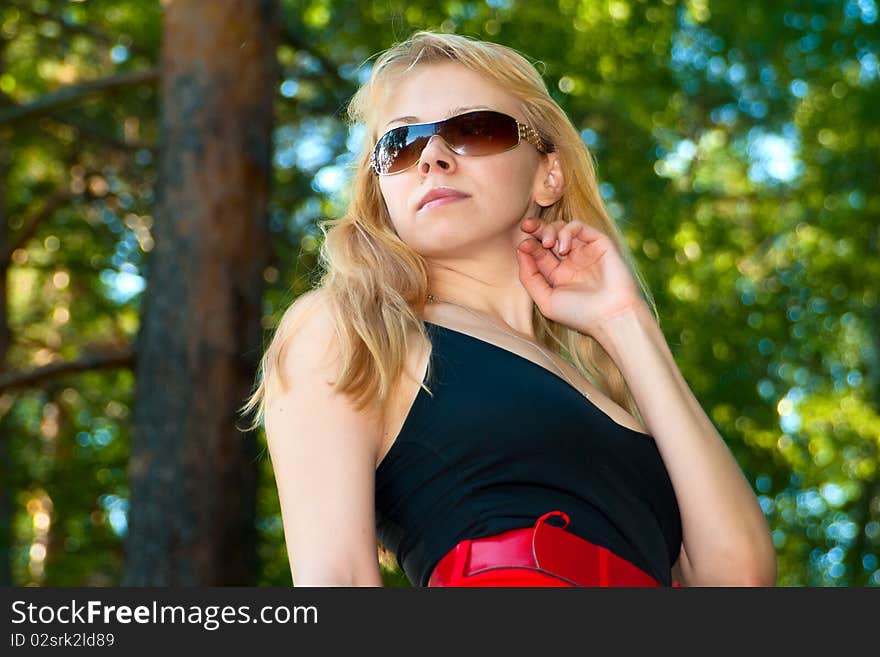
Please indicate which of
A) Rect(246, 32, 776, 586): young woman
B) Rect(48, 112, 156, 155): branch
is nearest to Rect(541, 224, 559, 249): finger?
Rect(246, 32, 776, 586): young woman

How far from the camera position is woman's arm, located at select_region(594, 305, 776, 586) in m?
2.40

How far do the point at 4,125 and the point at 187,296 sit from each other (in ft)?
5.84

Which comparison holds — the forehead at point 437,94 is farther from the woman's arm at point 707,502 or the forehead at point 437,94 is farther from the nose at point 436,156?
the woman's arm at point 707,502

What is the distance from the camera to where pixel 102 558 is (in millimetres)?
10773

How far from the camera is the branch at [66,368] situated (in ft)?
21.6

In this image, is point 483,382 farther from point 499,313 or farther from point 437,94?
point 437,94

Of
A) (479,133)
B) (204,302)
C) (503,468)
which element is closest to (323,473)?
(503,468)

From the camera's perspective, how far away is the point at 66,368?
258 inches

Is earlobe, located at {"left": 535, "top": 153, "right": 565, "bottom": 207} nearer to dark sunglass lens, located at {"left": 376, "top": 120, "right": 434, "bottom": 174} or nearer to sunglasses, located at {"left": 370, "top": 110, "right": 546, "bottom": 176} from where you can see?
sunglasses, located at {"left": 370, "top": 110, "right": 546, "bottom": 176}

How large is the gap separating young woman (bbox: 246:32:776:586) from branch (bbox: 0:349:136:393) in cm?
407

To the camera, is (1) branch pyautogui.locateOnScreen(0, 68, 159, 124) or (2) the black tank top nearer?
(2) the black tank top

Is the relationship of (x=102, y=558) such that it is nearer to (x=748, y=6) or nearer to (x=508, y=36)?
(x=508, y=36)

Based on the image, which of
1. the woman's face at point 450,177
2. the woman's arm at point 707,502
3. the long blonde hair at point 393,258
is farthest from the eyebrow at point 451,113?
the woman's arm at point 707,502

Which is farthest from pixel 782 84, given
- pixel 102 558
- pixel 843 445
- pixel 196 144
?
pixel 102 558
